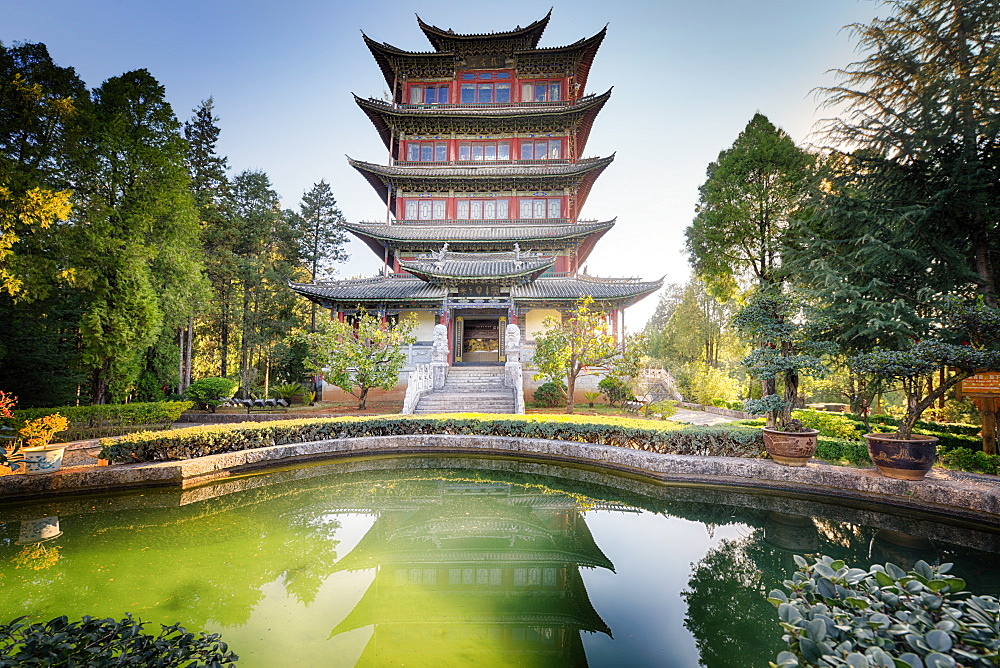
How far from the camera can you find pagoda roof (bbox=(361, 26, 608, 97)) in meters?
21.5

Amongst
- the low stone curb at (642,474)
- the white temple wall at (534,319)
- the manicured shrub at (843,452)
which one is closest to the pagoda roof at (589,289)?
the white temple wall at (534,319)

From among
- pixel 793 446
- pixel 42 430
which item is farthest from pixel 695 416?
pixel 42 430

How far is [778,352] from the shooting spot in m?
7.34

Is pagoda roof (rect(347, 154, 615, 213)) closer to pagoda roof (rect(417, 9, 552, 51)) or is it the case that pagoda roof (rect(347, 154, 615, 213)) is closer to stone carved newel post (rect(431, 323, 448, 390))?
pagoda roof (rect(417, 9, 552, 51))

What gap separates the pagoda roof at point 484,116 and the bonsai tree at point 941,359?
59.7ft

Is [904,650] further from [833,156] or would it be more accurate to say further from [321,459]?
[833,156]

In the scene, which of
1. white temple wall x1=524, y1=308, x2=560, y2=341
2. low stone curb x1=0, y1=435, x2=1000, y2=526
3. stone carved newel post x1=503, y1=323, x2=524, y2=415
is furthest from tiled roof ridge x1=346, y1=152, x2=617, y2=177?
low stone curb x1=0, y1=435, x2=1000, y2=526

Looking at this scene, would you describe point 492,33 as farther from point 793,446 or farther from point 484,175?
point 793,446

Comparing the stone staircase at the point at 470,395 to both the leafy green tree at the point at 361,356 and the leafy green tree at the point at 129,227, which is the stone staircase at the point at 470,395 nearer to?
the leafy green tree at the point at 361,356

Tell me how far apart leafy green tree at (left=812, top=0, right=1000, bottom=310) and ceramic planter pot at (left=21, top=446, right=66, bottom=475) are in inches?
525

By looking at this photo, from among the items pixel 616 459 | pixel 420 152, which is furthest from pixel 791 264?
pixel 420 152

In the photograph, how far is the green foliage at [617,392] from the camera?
14852 millimetres

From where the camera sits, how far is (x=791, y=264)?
9414 millimetres

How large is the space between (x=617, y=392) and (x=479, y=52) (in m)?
19.7
